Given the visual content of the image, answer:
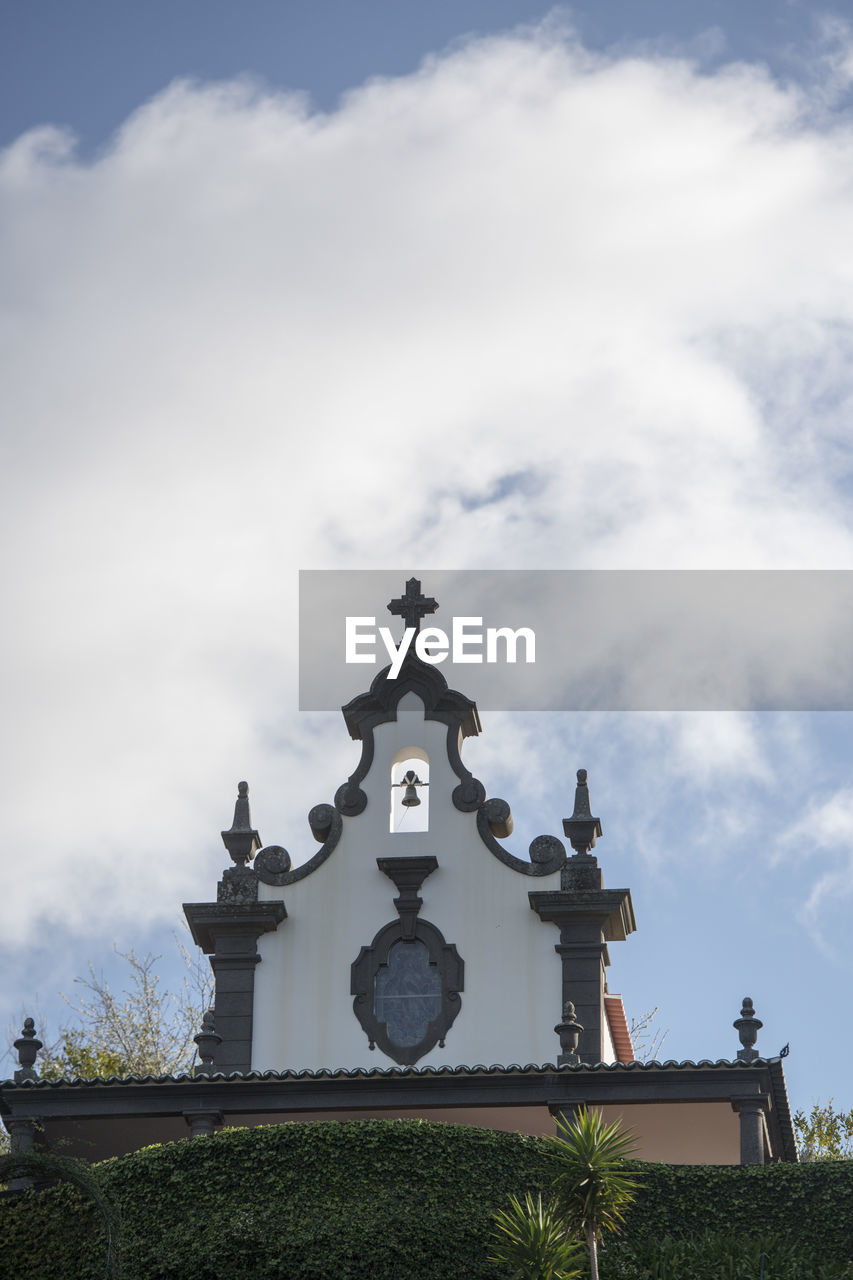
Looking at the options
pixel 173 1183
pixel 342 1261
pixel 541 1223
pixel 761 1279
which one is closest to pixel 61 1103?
pixel 173 1183

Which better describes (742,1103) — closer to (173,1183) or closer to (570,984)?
(570,984)

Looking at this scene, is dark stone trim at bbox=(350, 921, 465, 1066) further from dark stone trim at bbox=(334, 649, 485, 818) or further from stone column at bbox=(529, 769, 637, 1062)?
dark stone trim at bbox=(334, 649, 485, 818)

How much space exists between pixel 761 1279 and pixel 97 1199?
710 cm

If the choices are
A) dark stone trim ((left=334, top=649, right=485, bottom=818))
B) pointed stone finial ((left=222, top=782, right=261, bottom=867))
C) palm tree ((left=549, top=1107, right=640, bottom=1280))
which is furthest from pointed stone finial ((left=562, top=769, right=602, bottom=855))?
palm tree ((left=549, top=1107, right=640, bottom=1280))

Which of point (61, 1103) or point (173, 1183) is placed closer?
point (173, 1183)

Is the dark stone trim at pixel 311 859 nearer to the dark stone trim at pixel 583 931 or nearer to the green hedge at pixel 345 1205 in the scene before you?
the dark stone trim at pixel 583 931

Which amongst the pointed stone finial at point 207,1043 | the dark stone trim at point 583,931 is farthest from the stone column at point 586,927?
the pointed stone finial at point 207,1043

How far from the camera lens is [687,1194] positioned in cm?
2097

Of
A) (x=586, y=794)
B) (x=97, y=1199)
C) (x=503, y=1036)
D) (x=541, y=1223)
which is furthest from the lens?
(x=586, y=794)

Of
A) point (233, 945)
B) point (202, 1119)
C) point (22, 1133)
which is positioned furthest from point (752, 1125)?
point (22, 1133)

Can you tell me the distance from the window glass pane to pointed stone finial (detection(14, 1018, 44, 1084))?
4578 mm

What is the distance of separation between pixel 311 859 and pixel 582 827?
386 centimetres

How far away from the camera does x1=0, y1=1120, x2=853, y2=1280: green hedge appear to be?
64.9 ft

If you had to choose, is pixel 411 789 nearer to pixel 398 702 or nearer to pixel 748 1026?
pixel 398 702
